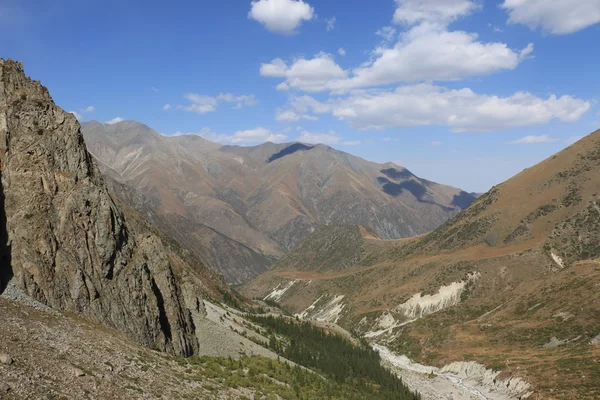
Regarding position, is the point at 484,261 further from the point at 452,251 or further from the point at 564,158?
the point at 564,158

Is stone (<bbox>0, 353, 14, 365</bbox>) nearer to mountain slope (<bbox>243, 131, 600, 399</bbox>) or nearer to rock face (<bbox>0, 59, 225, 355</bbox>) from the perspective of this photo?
rock face (<bbox>0, 59, 225, 355</bbox>)

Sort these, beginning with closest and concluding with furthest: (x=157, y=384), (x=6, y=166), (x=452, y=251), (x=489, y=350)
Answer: (x=157, y=384), (x=6, y=166), (x=489, y=350), (x=452, y=251)

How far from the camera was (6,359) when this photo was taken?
86.0 ft

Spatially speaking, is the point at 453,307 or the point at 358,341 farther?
the point at 453,307

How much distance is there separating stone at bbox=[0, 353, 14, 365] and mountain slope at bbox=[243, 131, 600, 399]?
220 ft

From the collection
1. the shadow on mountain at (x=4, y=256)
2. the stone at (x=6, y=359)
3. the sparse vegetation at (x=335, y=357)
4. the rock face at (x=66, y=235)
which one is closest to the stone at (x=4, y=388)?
the stone at (x=6, y=359)

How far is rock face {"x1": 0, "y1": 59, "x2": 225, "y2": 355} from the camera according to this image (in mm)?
38509

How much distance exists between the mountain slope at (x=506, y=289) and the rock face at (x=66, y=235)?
57.2 m

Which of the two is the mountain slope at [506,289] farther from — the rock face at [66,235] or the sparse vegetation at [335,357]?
the rock face at [66,235]

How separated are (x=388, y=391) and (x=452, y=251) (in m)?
104

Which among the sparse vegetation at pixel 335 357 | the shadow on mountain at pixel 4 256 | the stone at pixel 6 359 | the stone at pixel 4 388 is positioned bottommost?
the sparse vegetation at pixel 335 357

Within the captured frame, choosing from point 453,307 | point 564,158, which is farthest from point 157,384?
point 564,158

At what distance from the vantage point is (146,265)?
49750 millimetres

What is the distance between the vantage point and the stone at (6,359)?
26.0 metres
